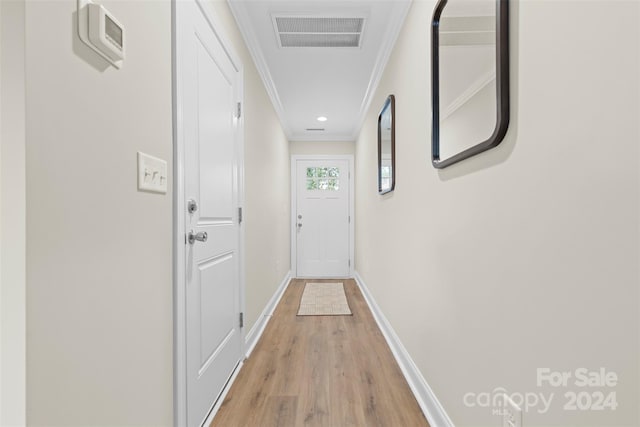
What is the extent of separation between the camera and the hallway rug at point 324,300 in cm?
323

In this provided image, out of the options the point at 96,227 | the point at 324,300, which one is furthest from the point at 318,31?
the point at 324,300

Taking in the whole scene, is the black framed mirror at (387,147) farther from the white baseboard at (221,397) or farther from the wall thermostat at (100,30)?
the wall thermostat at (100,30)

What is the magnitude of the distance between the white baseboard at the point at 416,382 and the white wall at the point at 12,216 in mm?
1430

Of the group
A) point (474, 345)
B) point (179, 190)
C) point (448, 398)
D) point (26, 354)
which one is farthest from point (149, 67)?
point (448, 398)

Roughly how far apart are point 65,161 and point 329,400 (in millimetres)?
1603

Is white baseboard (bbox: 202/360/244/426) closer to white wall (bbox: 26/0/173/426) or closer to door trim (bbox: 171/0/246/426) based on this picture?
door trim (bbox: 171/0/246/426)

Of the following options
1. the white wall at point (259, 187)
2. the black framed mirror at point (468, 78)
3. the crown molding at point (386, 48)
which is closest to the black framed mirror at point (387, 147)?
the crown molding at point (386, 48)

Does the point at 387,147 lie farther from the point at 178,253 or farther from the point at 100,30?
the point at 100,30

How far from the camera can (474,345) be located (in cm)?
116

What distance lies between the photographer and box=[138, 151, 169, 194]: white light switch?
1012 mm

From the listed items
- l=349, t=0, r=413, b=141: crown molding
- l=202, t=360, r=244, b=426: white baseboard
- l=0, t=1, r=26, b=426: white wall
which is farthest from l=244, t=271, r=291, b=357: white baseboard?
l=349, t=0, r=413, b=141: crown molding

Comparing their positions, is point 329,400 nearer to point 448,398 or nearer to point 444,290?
point 448,398

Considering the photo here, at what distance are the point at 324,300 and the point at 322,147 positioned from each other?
2536 mm

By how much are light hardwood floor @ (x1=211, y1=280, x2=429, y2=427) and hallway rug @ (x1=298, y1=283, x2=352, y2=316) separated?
1.26 ft
